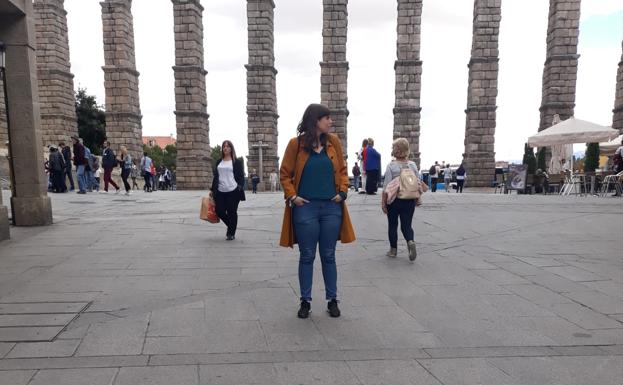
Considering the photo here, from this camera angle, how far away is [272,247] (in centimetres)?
673

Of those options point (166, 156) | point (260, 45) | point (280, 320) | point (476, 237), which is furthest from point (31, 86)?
point (166, 156)

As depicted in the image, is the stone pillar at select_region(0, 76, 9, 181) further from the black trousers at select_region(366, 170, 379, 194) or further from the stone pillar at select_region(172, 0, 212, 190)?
the black trousers at select_region(366, 170, 379, 194)

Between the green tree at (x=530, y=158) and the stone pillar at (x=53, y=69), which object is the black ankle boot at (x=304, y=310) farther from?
the stone pillar at (x=53, y=69)

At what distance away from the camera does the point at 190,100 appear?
24.8 meters

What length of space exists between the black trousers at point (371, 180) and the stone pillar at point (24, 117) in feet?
33.5

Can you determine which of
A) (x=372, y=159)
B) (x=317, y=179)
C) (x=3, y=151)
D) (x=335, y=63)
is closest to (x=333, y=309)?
(x=317, y=179)

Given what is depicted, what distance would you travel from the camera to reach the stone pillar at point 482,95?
23.3 metres

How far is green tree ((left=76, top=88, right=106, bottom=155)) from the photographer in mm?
40312

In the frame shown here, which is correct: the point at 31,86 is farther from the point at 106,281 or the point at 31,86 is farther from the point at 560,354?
the point at 560,354

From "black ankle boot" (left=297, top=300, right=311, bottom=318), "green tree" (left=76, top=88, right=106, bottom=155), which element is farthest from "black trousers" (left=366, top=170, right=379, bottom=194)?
"green tree" (left=76, top=88, right=106, bottom=155)

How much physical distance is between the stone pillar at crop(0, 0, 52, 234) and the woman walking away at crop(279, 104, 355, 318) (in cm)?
675

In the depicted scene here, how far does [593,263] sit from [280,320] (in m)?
4.50

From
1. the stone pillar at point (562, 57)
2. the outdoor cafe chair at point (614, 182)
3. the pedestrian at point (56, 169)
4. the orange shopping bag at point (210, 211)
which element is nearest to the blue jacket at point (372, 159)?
the orange shopping bag at point (210, 211)

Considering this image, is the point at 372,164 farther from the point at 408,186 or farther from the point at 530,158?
the point at 530,158
